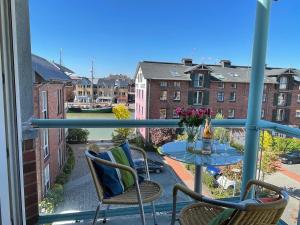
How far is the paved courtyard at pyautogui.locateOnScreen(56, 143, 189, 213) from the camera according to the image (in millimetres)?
2336

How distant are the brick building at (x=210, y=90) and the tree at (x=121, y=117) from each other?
121 millimetres

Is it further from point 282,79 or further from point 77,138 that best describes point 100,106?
point 282,79

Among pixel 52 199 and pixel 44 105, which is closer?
pixel 52 199

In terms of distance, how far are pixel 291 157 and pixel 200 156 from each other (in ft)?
3.27

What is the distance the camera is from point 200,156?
2.00 meters

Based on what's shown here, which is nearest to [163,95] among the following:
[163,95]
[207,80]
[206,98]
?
[163,95]

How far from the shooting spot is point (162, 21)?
7.48 m

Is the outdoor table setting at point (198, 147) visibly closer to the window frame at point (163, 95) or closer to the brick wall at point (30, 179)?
the window frame at point (163, 95)

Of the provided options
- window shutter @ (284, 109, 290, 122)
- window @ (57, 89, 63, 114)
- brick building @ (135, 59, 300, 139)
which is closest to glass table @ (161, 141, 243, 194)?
brick building @ (135, 59, 300, 139)

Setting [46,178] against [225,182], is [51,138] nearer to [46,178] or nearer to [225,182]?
[46,178]

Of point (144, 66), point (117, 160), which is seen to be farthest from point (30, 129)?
point (144, 66)

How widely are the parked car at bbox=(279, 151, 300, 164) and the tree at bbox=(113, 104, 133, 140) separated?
4.96ft

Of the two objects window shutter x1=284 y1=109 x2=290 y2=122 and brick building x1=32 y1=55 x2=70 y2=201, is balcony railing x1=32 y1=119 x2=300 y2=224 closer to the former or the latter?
brick building x1=32 y1=55 x2=70 y2=201

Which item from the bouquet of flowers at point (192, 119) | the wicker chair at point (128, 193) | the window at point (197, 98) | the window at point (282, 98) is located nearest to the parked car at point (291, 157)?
the window at point (282, 98)
